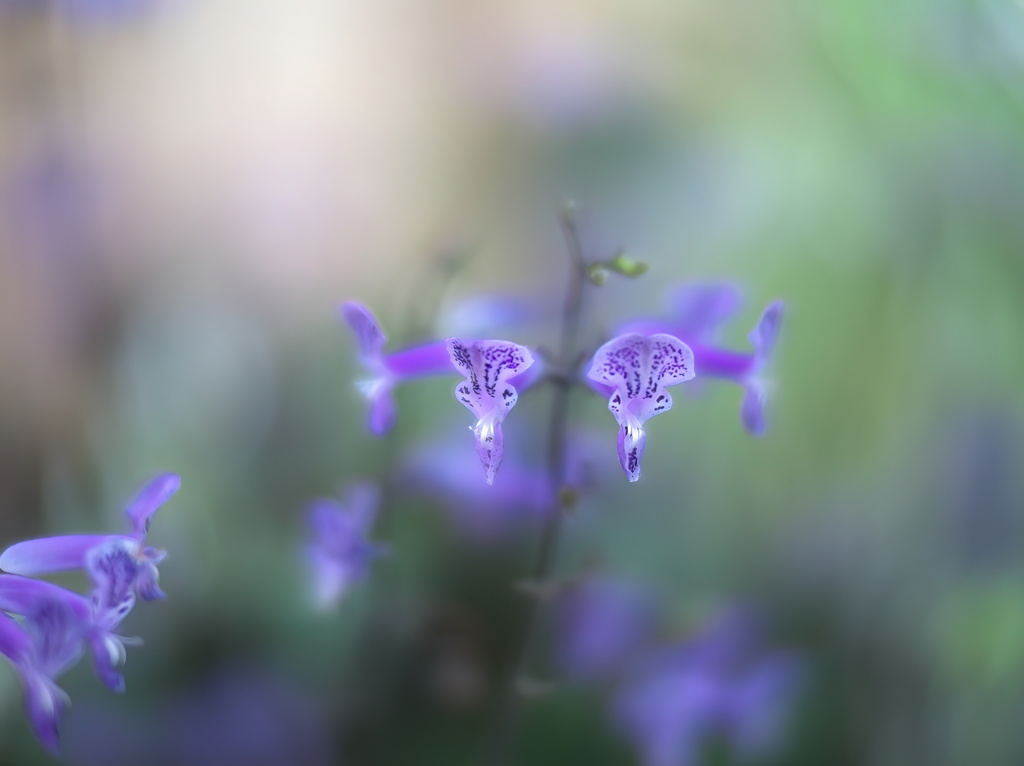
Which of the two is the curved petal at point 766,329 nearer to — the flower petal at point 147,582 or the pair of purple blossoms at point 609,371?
the pair of purple blossoms at point 609,371

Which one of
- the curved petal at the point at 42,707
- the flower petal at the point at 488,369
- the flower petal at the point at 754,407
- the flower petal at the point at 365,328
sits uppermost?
the flower petal at the point at 754,407

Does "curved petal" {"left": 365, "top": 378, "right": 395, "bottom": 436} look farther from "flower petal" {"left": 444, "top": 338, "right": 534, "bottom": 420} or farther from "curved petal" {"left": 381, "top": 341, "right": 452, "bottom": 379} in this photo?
"flower petal" {"left": 444, "top": 338, "right": 534, "bottom": 420}

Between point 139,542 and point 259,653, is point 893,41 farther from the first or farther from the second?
point 139,542

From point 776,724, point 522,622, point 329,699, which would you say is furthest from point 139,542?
point 776,724

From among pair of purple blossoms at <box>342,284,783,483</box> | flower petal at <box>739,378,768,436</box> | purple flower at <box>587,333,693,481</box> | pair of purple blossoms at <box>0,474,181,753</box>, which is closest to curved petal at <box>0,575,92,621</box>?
pair of purple blossoms at <box>0,474,181,753</box>

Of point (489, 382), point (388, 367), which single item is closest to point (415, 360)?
point (388, 367)

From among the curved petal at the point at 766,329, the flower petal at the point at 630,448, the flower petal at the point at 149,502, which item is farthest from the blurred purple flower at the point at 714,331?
the flower petal at the point at 149,502

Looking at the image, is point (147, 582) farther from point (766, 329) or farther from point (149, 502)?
point (766, 329)
